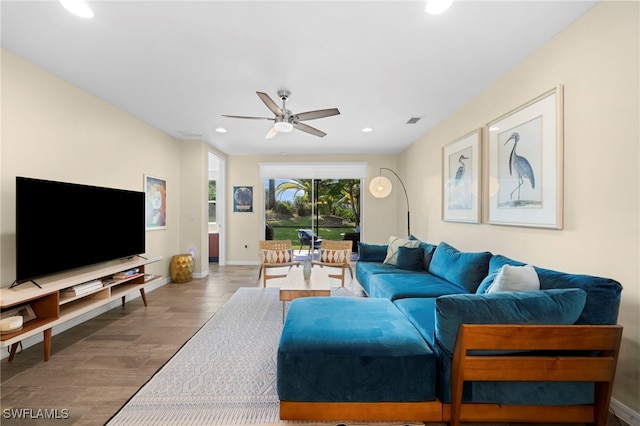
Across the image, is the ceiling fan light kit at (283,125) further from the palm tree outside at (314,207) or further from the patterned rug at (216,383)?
the palm tree outside at (314,207)

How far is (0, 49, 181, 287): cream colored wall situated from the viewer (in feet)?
7.75

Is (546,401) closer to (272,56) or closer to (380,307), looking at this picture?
(380,307)

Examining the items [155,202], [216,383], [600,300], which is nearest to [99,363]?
[216,383]

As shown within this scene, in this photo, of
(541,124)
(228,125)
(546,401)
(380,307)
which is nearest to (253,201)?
(228,125)

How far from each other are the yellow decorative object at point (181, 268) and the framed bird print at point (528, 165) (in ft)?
15.1

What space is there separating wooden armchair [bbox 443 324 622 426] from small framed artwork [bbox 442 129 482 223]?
5.95 feet

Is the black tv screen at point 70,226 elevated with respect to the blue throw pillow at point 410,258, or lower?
elevated

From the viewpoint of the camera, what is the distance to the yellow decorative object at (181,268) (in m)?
4.77

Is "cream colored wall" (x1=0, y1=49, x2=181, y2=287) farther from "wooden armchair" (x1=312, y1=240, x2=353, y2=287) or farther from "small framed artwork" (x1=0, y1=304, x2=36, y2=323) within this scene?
"wooden armchair" (x1=312, y1=240, x2=353, y2=287)

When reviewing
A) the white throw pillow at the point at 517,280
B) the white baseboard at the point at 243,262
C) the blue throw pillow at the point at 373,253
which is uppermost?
the white throw pillow at the point at 517,280

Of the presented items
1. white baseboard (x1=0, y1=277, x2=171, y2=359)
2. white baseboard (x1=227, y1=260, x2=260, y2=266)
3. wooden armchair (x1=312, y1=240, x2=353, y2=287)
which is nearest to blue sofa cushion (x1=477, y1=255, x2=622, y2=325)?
wooden armchair (x1=312, y1=240, x2=353, y2=287)

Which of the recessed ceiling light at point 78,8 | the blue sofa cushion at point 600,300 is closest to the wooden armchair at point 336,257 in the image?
the blue sofa cushion at point 600,300

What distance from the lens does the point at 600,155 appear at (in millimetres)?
1784

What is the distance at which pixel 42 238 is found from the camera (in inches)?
94.3
